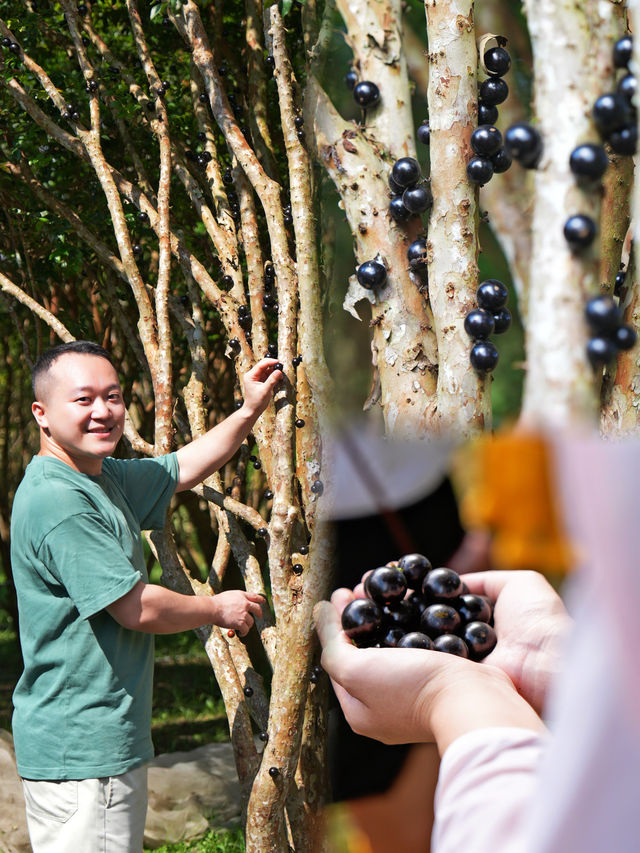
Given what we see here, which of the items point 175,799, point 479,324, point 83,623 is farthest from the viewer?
point 175,799

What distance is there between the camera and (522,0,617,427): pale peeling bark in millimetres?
370

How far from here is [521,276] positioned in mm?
419

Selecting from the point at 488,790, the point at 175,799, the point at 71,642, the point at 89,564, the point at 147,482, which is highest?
the point at 488,790

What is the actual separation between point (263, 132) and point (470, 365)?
2609 mm

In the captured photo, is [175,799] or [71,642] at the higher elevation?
[71,642]

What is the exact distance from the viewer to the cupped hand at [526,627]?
1.44ft

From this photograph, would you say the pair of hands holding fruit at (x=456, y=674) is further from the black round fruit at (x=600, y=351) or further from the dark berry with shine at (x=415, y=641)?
the black round fruit at (x=600, y=351)

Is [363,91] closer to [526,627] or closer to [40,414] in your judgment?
[526,627]

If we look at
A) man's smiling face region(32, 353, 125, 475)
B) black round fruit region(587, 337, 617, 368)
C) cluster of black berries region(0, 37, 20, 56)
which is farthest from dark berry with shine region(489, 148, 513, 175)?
cluster of black berries region(0, 37, 20, 56)

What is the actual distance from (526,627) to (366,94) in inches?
12.7

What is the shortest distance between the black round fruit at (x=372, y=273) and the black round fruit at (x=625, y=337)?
0.53ft

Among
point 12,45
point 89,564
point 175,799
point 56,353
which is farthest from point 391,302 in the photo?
point 175,799

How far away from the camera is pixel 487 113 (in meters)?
0.49

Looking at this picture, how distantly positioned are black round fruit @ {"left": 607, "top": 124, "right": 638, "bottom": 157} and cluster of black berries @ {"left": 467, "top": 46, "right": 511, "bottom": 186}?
0.25ft
